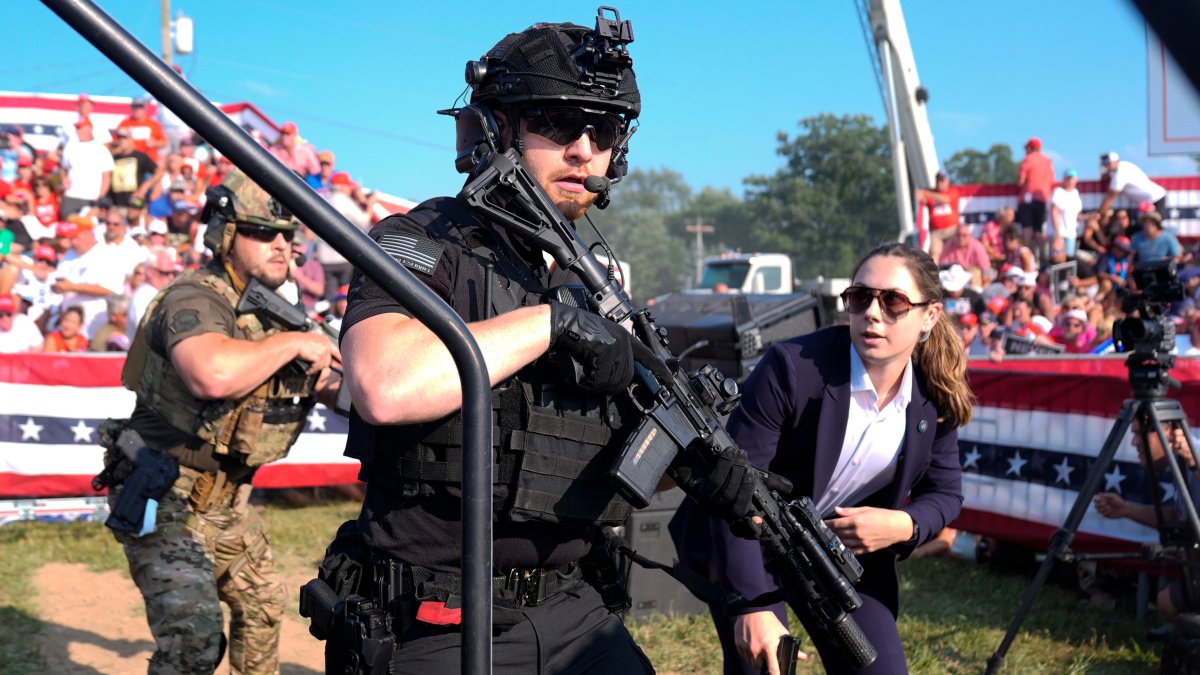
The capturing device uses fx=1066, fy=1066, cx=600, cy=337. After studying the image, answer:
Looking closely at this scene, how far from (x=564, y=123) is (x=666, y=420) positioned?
70cm

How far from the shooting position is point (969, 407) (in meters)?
3.30

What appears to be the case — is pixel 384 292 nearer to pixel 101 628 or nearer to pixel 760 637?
pixel 760 637

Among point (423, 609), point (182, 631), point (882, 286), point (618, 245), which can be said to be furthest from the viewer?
point (618, 245)

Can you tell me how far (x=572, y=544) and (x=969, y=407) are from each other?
1.54 meters

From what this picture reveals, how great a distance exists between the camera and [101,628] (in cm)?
603

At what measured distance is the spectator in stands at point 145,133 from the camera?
1525cm

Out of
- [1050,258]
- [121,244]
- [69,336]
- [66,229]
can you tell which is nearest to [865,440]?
[69,336]

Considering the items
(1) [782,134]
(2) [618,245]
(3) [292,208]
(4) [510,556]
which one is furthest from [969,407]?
(2) [618,245]

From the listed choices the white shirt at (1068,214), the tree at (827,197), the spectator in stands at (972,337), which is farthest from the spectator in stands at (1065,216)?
the tree at (827,197)

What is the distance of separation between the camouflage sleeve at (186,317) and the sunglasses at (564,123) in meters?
1.90

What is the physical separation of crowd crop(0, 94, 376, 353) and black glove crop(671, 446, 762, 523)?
28.8 ft

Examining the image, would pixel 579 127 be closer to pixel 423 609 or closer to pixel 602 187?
pixel 602 187

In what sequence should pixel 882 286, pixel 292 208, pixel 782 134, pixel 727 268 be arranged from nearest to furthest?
pixel 292 208
pixel 882 286
pixel 727 268
pixel 782 134

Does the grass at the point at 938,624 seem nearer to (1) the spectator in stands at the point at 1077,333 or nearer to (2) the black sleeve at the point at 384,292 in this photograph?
(1) the spectator in stands at the point at 1077,333
